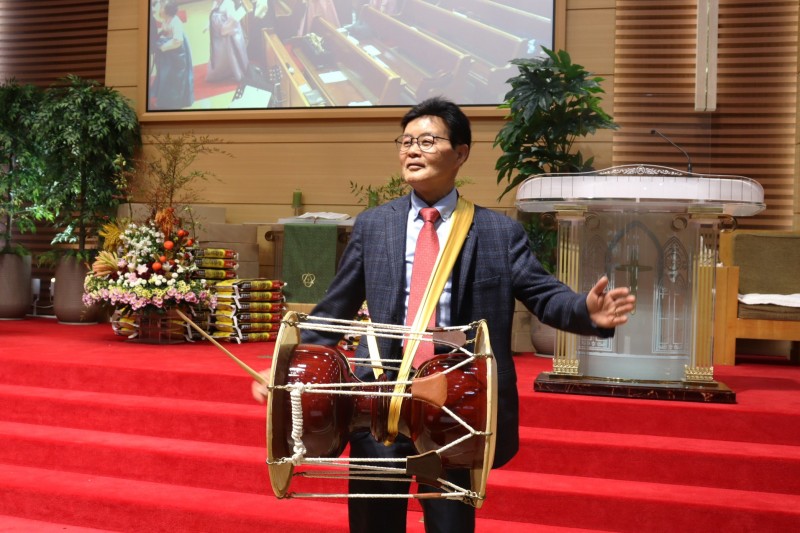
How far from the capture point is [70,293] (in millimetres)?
7004

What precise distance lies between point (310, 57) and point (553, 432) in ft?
13.9

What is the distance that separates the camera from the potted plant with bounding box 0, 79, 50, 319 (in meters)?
7.05

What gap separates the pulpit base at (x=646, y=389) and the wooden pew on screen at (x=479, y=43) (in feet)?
10.1

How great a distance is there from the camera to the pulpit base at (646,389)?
4023 mm

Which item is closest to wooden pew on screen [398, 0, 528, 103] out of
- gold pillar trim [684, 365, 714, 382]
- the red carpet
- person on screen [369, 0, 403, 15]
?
person on screen [369, 0, 403, 15]

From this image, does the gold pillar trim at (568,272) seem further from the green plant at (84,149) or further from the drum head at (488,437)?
the green plant at (84,149)

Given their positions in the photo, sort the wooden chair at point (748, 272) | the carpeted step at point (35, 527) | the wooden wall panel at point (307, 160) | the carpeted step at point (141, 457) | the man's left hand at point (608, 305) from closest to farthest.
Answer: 1. the man's left hand at point (608, 305)
2. the carpeted step at point (35, 527)
3. the carpeted step at point (141, 457)
4. the wooden chair at point (748, 272)
5. the wooden wall panel at point (307, 160)

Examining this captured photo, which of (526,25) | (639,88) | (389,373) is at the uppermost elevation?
(526,25)

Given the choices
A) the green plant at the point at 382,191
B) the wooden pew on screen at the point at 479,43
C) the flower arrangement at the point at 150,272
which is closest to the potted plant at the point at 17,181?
the flower arrangement at the point at 150,272

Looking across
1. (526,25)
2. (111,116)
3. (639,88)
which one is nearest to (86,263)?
(111,116)

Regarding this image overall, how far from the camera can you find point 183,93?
742 centimetres

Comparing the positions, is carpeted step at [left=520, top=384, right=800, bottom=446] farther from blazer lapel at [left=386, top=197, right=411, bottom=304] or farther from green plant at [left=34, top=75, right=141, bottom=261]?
green plant at [left=34, top=75, right=141, bottom=261]

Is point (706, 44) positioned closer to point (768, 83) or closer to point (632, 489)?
point (768, 83)

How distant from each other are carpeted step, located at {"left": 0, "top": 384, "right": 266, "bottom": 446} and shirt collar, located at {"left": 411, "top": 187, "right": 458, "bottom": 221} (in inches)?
80.9
